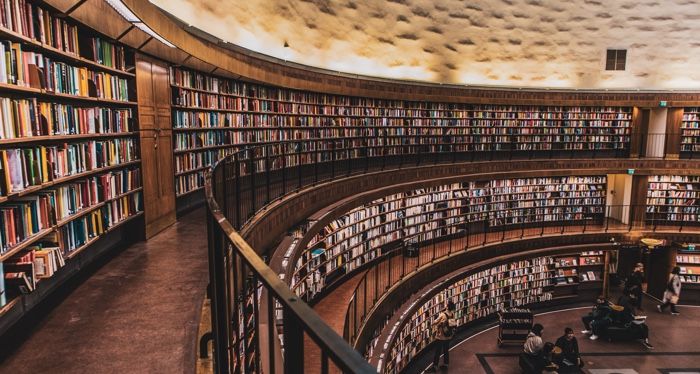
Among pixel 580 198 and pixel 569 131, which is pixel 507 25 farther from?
pixel 580 198

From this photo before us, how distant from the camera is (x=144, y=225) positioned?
4316 millimetres

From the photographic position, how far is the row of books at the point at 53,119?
2412 millimetres

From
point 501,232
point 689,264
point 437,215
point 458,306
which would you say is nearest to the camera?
point 458,306

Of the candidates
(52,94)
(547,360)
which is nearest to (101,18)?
(52,94)

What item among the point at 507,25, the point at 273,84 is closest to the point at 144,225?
the point at 273,84

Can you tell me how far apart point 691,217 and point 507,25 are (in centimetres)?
747

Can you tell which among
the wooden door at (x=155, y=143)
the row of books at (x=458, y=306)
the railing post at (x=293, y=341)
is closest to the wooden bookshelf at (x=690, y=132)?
the row of books at (x=458, y=306)

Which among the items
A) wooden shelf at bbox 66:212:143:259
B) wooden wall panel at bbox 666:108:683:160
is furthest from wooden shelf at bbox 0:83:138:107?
wooden wall panel at bbox 666:108:683:160

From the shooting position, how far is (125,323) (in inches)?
Result: 99.4

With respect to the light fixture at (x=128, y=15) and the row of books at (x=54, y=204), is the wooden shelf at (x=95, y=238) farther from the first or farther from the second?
the light fixture at (x=128, y=15)

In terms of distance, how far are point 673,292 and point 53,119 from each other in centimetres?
1261

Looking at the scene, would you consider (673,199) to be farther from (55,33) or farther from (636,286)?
(55,33)

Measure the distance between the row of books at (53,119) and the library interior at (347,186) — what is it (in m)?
0.02

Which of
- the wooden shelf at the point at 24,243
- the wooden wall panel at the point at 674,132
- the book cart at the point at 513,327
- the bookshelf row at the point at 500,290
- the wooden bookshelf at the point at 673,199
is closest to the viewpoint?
the wooden shelf at the point at 24,243
